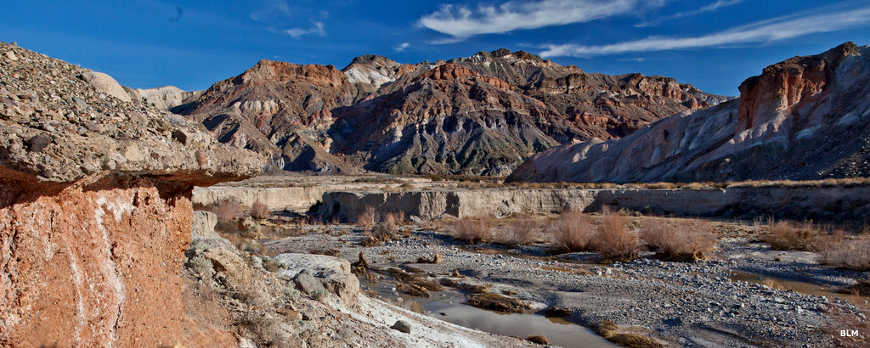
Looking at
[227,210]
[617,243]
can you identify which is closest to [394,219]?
[227,210]

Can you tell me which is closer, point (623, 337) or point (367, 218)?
point (623, 337)

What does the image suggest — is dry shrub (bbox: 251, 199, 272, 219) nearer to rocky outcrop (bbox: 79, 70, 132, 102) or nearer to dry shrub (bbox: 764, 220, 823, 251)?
dry shrub (bbox: 764, 220, 823, 251)

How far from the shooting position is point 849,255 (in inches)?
487

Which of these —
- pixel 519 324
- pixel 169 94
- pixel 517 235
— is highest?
pixel 169 94

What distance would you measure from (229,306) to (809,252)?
1665 centimetres

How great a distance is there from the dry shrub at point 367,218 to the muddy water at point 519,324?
13.0 meters

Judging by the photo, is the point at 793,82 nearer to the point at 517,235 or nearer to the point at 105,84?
the point at 517,235

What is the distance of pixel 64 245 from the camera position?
2.91 m

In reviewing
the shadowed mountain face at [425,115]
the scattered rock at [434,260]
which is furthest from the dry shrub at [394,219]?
the shadowed mountain face at [425,115]

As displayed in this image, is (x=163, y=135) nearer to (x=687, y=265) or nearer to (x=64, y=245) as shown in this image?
(x=64, y=245)

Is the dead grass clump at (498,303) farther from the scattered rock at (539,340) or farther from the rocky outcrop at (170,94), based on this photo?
the rocky outcrop at (170,94)

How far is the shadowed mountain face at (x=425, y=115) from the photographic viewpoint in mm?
98188

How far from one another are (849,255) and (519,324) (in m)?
9.28

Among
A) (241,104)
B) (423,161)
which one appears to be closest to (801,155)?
(423,161)
